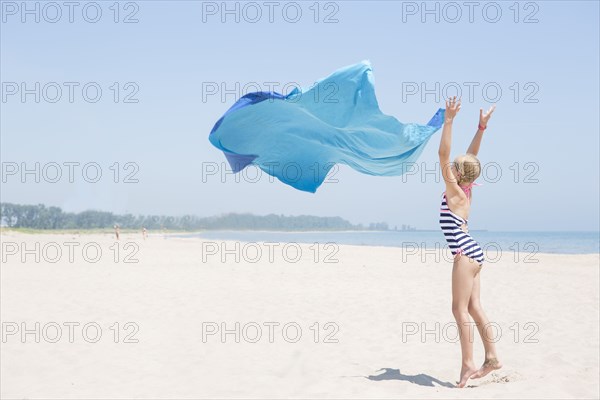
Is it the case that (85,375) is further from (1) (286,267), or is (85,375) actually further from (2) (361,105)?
(1) (286,267)

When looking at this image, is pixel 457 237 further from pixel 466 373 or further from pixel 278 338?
pixel 278 338

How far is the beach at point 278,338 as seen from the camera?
5.69 meters

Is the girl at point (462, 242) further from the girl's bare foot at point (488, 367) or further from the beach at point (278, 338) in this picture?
the beach at point (278, 338)

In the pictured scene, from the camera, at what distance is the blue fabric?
6309 mm

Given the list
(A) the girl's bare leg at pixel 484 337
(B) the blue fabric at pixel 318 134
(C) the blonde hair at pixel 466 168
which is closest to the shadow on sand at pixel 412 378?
(A) the girl's bare leg at pixel 484 337

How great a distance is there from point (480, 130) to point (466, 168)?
2.24 feet

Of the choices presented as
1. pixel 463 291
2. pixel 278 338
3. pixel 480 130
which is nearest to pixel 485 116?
pixel 480 130

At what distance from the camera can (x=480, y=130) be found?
18.6 ft

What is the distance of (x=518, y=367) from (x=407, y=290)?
6.46 meters

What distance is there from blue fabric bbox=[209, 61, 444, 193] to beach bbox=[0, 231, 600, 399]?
7.17 feet

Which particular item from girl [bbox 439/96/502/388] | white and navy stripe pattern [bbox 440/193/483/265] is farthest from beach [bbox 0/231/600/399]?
white and navy stripe pattern [bbox 440/193/483/265]

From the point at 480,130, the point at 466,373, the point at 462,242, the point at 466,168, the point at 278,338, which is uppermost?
the point at 480,130

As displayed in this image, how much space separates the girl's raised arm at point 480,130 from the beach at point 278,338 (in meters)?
2.18

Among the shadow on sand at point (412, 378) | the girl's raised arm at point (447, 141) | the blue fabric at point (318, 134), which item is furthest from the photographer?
the blue fabric at point (318, 134)
